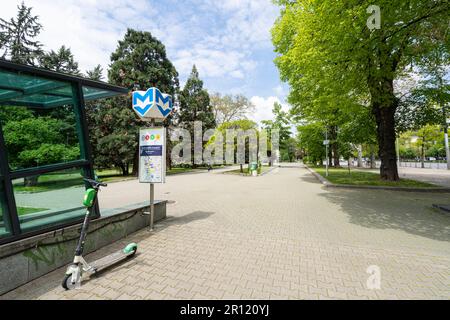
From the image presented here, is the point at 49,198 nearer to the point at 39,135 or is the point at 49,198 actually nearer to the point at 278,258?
the point at 39,135

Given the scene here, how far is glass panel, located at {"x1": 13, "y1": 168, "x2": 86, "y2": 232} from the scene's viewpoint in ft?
10.3

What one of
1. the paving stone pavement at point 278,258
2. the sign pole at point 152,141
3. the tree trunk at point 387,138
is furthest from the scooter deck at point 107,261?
the tree trunk at point 387,138

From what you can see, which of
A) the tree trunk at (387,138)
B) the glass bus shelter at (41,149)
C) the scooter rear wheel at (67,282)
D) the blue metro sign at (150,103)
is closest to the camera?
the scooter rear wheel at (67,282)

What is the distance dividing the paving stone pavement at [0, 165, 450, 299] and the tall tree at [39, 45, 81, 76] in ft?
98.5

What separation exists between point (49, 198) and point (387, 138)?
14869 mm

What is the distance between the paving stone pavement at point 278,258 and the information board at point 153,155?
1280 mm

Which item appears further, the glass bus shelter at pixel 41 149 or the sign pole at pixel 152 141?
the sign pole at pixel 152 141

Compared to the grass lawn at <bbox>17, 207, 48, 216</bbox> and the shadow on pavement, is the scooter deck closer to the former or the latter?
the grass lawn at <bbox>17, 207, 48, 216</bbox>

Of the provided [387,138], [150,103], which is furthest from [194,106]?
[150,103]

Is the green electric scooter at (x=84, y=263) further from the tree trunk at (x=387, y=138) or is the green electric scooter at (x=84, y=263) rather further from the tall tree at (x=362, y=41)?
the tree trunk at (x=387, y=138)

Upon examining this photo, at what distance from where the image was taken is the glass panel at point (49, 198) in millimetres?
3144

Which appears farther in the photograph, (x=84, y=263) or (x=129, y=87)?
(x=129, y=87)

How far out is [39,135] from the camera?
3537 mm
